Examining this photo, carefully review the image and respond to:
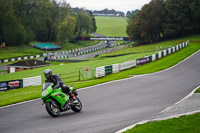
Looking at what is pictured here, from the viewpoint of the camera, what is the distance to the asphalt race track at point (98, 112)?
980 cm

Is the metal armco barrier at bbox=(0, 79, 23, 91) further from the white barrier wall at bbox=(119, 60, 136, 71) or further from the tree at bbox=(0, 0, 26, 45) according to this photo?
the tree at bbox=(0, 0, 26, 45)

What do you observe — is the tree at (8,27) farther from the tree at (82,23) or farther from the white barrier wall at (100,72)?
the white barrier wall at (100,72)

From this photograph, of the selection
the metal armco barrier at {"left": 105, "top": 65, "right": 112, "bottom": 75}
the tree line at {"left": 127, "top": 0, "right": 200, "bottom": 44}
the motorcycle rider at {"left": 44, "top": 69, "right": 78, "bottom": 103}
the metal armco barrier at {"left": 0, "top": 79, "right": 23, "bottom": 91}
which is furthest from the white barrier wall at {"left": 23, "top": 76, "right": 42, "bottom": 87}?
the tree line at {"left": 127, "top": 0, "right": 200, "bottom": 44}

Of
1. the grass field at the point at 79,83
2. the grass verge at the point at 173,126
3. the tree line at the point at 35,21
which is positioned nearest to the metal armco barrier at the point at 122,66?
the grass field at the point at 79,83

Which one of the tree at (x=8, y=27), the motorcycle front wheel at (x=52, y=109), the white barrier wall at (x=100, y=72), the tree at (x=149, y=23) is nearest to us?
the motorcycle front wheel at (x=52, y=109)

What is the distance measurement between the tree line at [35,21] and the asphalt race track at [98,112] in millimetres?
78377

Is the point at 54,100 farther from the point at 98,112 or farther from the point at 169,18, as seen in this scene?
the point at 169,18

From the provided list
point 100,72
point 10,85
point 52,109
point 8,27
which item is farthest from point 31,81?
point 8,27

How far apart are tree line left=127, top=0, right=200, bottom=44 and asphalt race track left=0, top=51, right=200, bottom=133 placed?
7141cm

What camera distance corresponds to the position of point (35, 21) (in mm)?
112375

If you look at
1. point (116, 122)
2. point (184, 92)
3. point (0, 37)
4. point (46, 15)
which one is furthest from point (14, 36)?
point (116, 122)

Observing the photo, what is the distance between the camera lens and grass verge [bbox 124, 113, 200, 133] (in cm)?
828

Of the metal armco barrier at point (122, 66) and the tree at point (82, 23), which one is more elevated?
the tree at point (82, 23)

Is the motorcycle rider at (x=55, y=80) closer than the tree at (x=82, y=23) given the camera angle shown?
Yes
